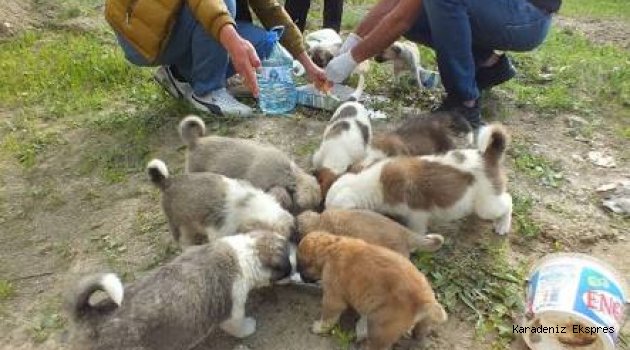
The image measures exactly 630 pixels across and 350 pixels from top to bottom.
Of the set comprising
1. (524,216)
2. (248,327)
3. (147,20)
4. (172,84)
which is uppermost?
(147,20)

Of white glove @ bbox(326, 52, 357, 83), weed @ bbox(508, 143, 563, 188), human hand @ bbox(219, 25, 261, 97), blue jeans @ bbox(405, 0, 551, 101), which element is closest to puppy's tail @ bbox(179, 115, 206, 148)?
human hand @ bbox(219, 25, 261, 97)

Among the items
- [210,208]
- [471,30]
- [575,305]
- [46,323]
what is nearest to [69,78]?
[210,208]

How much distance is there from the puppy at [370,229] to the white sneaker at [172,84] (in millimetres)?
2502

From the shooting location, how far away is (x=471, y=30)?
212 inches

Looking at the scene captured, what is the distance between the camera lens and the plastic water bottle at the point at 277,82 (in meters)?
5.90

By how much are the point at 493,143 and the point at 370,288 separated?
1449mm

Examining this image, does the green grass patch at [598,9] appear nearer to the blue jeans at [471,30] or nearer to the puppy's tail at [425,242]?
the blue jeans at [471,30]

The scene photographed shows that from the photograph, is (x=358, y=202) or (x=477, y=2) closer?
(x=358, y=202)

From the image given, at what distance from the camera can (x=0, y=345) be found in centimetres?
377

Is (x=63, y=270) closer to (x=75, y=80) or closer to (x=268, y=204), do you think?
(x=268, y=204)

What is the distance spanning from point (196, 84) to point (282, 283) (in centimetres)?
257

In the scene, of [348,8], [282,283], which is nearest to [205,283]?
[282,283]

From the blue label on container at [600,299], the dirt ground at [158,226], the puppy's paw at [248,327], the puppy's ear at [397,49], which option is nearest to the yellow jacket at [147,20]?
the dirt ground at [158,226]

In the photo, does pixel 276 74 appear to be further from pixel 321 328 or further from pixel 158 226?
pixel 321 328
